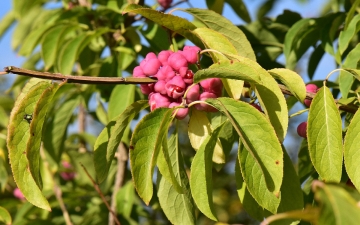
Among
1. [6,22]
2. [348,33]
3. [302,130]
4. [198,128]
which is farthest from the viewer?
[6,22]

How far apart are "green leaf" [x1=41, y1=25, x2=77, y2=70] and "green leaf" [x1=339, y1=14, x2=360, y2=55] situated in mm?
876

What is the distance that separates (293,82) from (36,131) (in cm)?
46

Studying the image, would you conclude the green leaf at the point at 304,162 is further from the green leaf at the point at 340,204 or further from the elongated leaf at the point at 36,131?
the green leaf at the point at 340,204

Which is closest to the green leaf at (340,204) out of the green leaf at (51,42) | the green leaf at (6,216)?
the green leaf at (6,216)

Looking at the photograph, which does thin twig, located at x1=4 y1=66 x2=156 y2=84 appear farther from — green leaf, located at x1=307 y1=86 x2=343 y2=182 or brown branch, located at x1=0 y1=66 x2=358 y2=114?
green leaf, located at x1=307 y1=86 x2=343 y2=182

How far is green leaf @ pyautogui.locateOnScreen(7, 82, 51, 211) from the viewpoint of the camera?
1.01m

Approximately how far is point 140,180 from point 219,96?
245 mm

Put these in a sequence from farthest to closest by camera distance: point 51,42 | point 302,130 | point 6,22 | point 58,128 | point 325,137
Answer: point 6,22, point 58,128, point 51,42, point 302,130, point 325,137

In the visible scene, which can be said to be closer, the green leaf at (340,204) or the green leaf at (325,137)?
the green leaf at (340,204)

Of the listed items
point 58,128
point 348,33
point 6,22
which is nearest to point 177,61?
point 348,33

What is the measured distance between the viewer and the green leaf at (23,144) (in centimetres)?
101

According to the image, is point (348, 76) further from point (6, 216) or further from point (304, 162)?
point (6, 216)

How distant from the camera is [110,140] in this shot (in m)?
1.09

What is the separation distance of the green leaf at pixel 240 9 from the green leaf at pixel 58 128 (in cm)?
67
